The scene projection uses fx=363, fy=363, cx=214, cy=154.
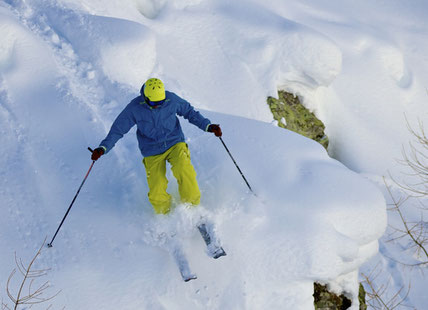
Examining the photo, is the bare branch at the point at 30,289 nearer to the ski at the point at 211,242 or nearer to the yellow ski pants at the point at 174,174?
the yellow ski pants at the point at 174,174

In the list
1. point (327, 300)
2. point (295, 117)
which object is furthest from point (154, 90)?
point (295, 117)

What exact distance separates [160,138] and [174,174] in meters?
0.53

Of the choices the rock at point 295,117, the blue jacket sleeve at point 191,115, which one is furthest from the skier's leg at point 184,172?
the rock at point 295,117

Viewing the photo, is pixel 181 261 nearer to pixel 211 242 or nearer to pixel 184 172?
pixel 211 242

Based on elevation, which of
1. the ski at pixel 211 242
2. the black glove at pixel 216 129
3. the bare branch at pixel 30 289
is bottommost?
the ski at pixel 211 242

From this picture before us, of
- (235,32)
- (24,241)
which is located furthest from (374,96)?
(24,241)

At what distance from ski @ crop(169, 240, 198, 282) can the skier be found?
1.81ft

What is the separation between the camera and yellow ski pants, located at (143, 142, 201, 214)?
4.92m

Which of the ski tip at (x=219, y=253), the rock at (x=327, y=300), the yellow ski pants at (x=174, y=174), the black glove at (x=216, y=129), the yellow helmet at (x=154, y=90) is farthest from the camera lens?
the rock at (x=327, y=300)

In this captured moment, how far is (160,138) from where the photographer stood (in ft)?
16.3

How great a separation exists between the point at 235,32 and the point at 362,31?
6.19m

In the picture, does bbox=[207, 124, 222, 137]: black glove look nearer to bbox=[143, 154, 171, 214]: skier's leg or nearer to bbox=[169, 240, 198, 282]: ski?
bbox=[143, 154, 171, 214]: skier's leg

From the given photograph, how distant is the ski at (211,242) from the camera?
4828 mm

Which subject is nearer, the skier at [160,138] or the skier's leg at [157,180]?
the skier at [160,138]
